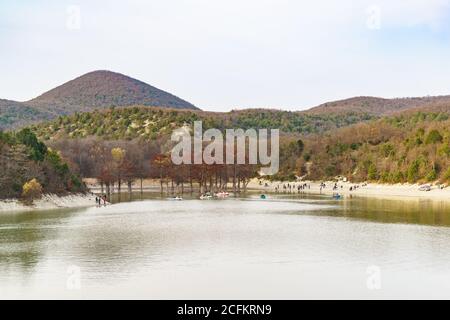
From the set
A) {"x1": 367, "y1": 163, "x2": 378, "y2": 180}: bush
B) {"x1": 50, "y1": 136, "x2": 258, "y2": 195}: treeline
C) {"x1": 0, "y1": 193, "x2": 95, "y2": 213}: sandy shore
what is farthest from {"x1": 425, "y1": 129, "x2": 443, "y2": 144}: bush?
{"x1": 0, "y1": 193, "x2": 95, "y2": 213}: sandy shore

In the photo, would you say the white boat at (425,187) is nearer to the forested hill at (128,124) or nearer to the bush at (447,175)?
the bush at (447,175)

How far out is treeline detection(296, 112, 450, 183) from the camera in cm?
9262

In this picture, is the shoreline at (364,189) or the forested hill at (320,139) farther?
the forested hill at (320,139)

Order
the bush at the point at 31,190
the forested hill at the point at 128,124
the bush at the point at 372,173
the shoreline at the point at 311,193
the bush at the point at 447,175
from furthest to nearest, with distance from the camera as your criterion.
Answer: the forested hill at the point at 128,124 → the bush at the point at 372,173 → the bush at the point at 447,175 → the shoreline at the point at 311,193 → the bush at the point at 31,190

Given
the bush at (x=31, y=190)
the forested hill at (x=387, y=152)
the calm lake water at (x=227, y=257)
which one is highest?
the forested hill at (x=387, y=152)

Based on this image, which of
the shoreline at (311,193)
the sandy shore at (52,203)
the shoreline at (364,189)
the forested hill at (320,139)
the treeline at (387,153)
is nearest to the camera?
the sandy shore at (52,203)

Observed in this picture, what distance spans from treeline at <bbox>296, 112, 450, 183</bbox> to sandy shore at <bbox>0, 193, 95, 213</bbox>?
1829 inches

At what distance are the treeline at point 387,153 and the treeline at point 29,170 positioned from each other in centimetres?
4914

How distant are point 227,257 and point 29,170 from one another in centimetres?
3597

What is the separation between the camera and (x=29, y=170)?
60406 mm

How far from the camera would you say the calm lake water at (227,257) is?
2242 cm

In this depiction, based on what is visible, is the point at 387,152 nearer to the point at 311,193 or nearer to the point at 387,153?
the point at 387,153

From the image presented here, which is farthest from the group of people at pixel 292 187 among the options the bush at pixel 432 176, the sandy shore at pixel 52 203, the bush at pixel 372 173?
the sandy shore at pixel 52 203
